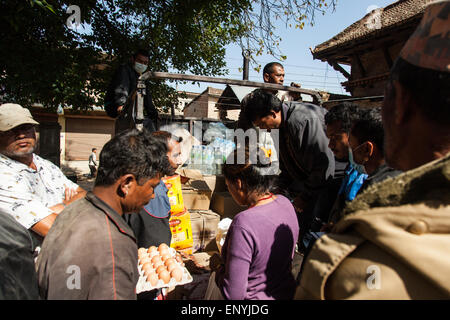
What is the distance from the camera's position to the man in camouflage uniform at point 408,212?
0.51 m

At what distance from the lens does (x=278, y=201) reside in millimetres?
1635

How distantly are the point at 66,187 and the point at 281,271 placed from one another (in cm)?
217

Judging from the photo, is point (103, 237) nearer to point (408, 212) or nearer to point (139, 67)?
point (408, 212)

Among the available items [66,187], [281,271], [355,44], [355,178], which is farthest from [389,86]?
[355,44]

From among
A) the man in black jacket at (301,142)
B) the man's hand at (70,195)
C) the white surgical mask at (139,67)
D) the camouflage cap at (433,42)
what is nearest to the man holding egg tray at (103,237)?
the camouflage cap at (433,42)

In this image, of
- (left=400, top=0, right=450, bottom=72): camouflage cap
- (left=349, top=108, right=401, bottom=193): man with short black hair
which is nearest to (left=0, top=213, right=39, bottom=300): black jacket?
(left=400, top=0, right=450, bottom=72): camouflage cap

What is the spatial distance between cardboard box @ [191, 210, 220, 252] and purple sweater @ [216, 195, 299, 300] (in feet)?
7.02

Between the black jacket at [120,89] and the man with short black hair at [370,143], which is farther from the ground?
the black jacket at [120,89]

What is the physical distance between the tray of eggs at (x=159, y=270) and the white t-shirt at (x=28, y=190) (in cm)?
81

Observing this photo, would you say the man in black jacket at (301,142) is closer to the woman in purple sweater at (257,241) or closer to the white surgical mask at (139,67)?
the woman in purple sweater at (257,241)

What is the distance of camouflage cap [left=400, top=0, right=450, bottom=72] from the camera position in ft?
1.93

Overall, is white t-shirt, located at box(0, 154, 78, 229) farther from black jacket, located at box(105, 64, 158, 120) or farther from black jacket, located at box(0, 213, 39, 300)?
black jacket, located at box(105, 64, 158, 120)

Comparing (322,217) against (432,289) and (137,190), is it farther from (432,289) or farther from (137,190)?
(432,289)

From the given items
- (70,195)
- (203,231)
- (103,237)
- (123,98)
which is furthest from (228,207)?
(103,237)
